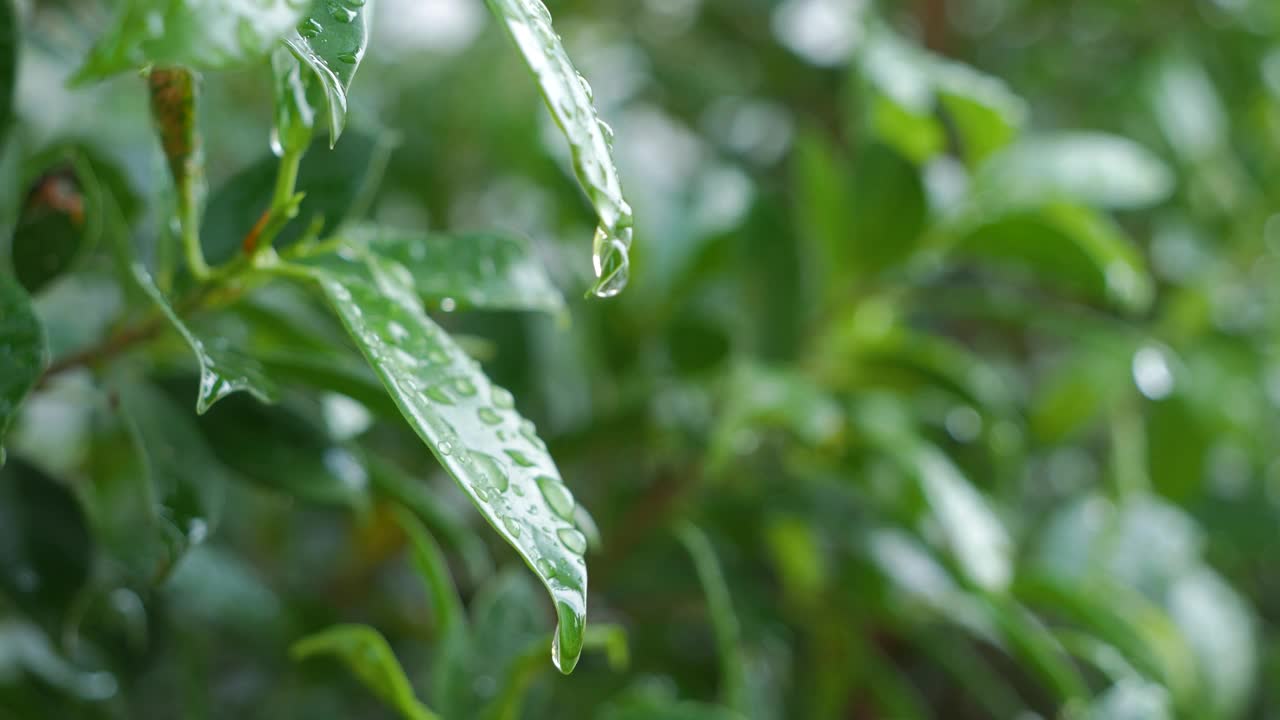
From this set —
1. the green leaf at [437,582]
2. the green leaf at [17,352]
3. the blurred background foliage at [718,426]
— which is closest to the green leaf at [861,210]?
the blurred background foliage at [718,426]

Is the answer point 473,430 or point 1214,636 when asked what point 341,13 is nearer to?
point 473,430

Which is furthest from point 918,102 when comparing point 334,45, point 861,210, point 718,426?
point 334,45

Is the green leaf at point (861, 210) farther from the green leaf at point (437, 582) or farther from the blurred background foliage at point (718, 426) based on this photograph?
the green leaf at point (437, 582)

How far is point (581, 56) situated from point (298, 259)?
0.71 m

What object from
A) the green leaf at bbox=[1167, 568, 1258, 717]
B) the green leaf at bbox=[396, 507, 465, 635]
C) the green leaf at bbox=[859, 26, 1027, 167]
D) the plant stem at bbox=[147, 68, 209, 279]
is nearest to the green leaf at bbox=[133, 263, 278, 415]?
the plant stem at bbox=[147, 68, 209, 279]

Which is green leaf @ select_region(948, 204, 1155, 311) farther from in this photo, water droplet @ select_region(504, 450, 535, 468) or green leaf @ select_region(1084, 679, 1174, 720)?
water droplet @ select_region(504, 450, 535, 468)

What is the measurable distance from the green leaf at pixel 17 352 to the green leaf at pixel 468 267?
0.10m

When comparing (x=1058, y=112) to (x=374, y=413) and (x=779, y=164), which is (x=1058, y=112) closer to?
(x=779, y=164)

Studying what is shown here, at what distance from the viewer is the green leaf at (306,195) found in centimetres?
38

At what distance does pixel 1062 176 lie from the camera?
62 cm

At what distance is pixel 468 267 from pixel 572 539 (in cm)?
15

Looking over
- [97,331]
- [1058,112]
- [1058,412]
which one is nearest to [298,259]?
[97,331]

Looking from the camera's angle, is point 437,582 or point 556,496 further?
point 437,582

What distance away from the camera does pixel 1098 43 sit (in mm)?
1062
